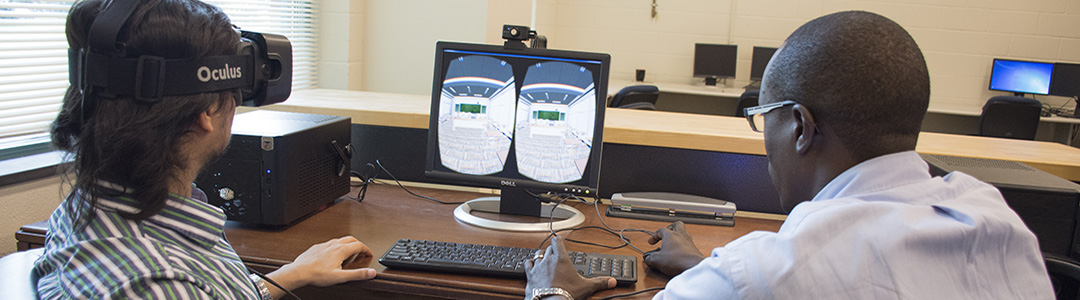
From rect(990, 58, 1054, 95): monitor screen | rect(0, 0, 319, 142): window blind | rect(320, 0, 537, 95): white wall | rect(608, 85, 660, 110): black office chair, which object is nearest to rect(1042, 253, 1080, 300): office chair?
rect(0, 0, 319, 142): window blind

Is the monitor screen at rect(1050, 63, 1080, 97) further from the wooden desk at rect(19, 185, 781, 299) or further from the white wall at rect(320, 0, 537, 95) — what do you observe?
the wooden desk at rect(19, 185, 781, 299)

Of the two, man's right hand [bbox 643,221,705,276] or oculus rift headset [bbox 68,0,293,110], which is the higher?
oculus rift headset [bbox 68,0,293,110]

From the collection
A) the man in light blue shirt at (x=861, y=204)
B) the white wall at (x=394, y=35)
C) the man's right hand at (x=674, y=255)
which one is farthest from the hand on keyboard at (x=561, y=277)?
the white wall at (x=394, y=35)

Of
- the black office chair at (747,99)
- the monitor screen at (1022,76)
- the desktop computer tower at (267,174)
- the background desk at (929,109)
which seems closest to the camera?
the desktop computer tower at (267,174)

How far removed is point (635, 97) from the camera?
4.63 metres

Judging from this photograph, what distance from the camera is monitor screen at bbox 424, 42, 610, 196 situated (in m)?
1.61

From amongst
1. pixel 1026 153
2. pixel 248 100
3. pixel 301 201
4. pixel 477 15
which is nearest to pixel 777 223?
pixel 1026 153

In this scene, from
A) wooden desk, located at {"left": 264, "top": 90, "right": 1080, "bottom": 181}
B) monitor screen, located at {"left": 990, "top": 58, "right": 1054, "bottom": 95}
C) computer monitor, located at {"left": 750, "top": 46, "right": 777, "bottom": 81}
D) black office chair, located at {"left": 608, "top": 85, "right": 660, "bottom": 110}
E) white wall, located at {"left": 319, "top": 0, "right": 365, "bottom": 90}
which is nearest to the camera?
wooden desk, located at {"left": 264, "top": 90, "right": 1080, "bottom": 181}

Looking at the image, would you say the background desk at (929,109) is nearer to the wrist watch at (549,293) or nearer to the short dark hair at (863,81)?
the wrist watch at (549,293)

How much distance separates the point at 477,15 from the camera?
11.1ft

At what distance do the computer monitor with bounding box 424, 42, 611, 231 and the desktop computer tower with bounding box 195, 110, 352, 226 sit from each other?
0.29 metres

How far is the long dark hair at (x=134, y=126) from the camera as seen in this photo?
837 millimetres

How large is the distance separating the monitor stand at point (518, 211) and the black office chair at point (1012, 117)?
441 cm

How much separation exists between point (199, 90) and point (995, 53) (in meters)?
6.62
